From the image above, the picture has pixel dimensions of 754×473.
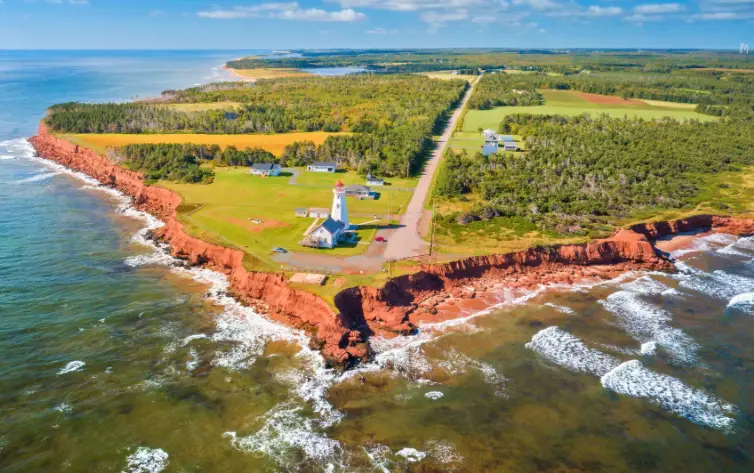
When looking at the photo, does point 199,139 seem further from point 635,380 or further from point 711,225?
point 635,380

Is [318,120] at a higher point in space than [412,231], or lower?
higher

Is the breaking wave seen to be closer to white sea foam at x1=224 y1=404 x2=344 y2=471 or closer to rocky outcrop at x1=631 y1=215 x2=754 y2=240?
white sea foam at x1=224 y1=404 x2=344 y2=471

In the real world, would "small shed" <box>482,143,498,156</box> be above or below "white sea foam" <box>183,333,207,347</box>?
above

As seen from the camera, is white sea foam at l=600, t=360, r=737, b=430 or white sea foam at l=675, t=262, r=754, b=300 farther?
white sea foam at l=675, t=262, r=754, b=300

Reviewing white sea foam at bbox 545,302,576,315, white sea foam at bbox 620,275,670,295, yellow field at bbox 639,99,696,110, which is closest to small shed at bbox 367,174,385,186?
white sea foam at bbox 545,302,576,315

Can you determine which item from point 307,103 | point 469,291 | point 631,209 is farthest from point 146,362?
point 307,103

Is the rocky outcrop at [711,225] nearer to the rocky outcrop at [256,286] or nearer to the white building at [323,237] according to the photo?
the white building at [323,237]

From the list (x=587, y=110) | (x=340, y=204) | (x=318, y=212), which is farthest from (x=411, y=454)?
(x=587, y=110)
